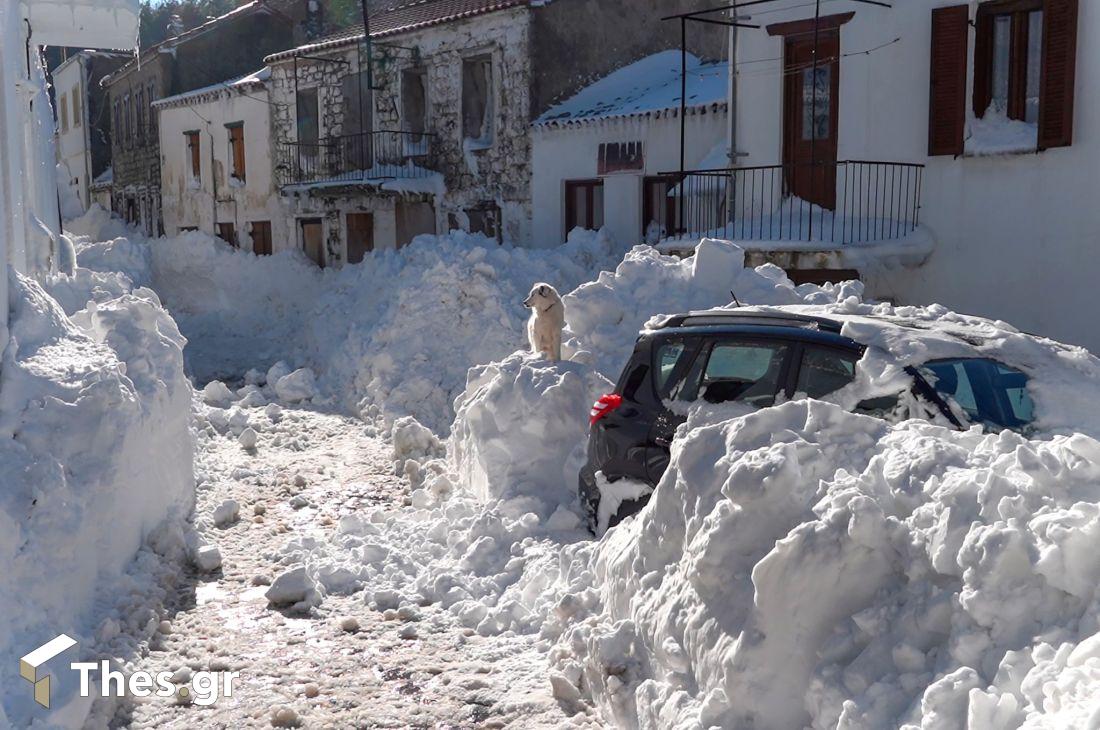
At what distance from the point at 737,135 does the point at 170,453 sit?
34.9 ft

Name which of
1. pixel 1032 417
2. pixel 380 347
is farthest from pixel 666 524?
pixel 380 347

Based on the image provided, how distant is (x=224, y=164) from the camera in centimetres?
2956

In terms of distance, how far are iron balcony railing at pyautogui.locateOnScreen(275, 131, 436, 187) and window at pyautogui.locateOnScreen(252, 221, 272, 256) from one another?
152 cm

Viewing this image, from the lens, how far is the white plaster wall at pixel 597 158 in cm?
1839

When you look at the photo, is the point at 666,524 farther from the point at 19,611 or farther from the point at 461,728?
the point at 19,611

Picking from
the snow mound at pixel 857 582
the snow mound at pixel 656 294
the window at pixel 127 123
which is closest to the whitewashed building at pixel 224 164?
the window at pixel 127 123

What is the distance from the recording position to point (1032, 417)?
5781 millimetres

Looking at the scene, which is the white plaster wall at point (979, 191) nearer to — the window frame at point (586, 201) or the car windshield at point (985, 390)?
the window frame at point (586, 201)

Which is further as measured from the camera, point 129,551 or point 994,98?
point 994,98

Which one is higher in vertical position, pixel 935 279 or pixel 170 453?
pixel 935 279

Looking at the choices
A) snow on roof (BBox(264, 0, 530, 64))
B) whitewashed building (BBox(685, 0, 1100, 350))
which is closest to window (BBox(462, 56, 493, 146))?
snow on roof (BBox(264, 0, 530, 64))

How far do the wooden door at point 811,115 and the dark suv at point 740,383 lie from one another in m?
9.07

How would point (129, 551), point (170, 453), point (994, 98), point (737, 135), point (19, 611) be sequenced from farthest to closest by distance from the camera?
point (737, 135), point (994, 98), point (170, 453), point (129, 551), point (19, 611)

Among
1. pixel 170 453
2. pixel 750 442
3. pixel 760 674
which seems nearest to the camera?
pixel 760 674
